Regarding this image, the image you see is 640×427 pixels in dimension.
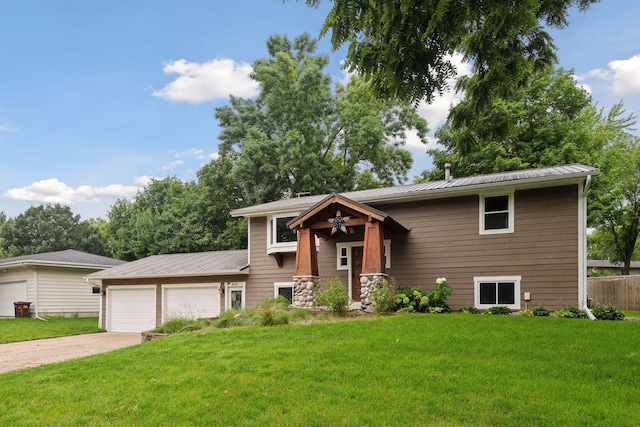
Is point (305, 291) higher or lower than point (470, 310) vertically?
higher

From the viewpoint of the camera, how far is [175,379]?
6.35 metres

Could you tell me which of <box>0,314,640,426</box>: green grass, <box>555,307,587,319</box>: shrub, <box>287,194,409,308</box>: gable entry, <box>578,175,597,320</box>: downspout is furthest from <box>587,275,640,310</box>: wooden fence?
<box>0,314,640,426</box>: green grass

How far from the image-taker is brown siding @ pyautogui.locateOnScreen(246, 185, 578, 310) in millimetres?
12102

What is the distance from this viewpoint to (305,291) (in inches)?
542

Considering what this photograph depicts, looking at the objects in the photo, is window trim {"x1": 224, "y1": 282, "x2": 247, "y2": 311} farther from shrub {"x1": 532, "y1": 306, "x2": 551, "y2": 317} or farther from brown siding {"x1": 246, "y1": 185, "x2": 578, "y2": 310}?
shrub {"x1": 532, "y1": 306, "x2": 551, "y2": 317}

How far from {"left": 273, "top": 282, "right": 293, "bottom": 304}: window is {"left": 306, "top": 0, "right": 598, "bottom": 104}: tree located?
36.0ft

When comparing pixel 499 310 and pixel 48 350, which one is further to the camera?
pixel 48 350

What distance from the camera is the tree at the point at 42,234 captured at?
128 feet

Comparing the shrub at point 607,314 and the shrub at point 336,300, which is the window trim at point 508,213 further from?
the shrub at point 336,300

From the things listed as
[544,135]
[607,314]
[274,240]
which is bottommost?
[607,314]

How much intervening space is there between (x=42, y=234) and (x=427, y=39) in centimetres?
4187

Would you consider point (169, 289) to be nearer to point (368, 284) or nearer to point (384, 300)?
point (368, 284)

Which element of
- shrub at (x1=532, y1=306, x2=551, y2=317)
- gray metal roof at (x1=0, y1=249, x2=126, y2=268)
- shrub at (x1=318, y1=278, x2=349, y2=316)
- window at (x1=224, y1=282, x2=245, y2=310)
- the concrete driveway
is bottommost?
the concrete driveway

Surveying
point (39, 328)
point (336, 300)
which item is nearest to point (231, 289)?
point (336, 300)
